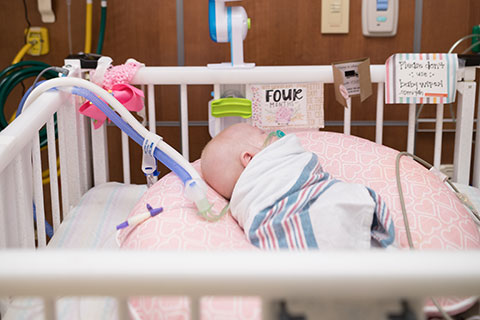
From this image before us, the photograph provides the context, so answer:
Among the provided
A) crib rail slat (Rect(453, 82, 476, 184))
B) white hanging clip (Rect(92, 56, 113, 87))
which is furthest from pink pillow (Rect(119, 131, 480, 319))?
white hanging clip (Rect(92, 56, 113, 87))

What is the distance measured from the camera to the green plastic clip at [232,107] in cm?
147

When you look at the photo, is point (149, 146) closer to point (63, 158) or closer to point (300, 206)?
point (63, 158)

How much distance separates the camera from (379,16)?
205 centimetres

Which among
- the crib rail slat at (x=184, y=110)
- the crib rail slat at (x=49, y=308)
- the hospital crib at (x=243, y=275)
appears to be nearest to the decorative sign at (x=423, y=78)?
the crib rail slat at (x=184, y=110)

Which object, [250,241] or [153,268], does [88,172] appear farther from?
[153,268]

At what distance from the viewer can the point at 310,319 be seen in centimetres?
49

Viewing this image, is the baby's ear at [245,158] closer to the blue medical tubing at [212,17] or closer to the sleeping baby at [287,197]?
the sleeping baby at [287,197]

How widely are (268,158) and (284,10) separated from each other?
3.56 feet

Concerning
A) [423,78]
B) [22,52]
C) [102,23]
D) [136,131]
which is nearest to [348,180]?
[423,78]

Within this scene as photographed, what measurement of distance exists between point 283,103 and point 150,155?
39 cm

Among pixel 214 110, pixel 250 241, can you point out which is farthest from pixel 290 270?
pixel 214 110

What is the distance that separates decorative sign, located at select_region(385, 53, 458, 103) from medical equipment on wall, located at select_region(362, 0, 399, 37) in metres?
0.66

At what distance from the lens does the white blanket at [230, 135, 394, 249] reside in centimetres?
100

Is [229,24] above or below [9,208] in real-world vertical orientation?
above
